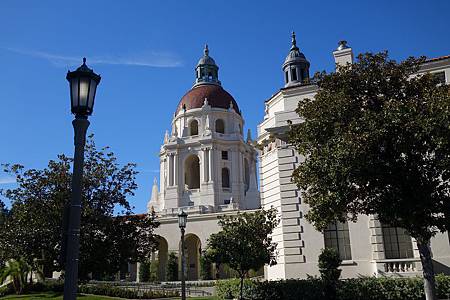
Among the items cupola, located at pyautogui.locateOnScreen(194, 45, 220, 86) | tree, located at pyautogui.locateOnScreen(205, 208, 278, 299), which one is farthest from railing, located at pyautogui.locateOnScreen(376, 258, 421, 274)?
cupola, located at pyautogui.locateOnScreen(194, 45, 220, 86)

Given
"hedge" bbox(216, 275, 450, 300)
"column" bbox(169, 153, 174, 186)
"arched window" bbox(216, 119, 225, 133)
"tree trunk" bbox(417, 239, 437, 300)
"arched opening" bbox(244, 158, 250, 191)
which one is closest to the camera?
"tree trunk" bbox(417, 239, 437, 300)

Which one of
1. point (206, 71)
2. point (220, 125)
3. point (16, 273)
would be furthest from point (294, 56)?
point (206, 71)

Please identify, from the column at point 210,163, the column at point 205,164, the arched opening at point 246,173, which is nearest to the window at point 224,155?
the column at point 210,163

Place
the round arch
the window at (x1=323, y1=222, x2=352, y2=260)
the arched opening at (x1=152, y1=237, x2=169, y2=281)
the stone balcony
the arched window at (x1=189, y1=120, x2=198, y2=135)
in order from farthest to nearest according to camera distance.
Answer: the arched window at (x1=189, y1=120, x2=198, y2=135), the round arch, the arched opening at (x1=152, y1=237, x2=169, y2=281), the window at (x1=323, y1=222, x2=352, y2=260), the stone balcony

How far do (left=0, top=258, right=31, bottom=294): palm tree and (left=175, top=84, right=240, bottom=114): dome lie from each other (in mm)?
39121

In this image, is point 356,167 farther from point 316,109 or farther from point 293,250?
point 293,250

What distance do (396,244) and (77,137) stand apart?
1998cm

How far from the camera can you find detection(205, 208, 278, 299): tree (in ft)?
74.0

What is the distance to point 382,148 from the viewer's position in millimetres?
14188

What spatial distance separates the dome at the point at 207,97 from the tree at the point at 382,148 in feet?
173

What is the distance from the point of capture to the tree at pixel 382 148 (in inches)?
536

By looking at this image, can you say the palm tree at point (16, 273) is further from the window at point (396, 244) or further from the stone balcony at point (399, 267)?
the window at point (396, 244)

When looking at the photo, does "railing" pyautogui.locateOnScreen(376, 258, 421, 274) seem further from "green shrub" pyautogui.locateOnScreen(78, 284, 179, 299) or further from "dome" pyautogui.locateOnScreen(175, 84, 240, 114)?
"dome" pyautogui.locateOnScreen(175, 84, 240, 114)

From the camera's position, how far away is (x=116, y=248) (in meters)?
22.5
